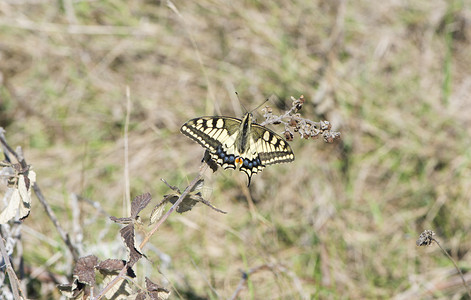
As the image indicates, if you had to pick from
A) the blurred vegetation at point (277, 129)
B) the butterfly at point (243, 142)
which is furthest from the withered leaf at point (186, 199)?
the blurred vegetation at point (277, 129)

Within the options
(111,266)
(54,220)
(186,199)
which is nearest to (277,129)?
(54,220)

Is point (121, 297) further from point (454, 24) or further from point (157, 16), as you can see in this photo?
point (454, 24)

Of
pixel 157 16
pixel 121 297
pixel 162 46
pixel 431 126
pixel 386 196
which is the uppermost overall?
pixel 157 16

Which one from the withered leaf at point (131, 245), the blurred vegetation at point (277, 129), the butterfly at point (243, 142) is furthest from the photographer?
the blurred vegetation at point (277, 129)

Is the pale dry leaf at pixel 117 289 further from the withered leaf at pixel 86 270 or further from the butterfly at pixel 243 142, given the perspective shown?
the butterfly at pixel 243 142

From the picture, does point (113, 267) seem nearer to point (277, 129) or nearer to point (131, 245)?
point (131, 245)

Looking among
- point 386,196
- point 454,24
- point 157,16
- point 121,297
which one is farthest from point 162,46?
point 121,297
